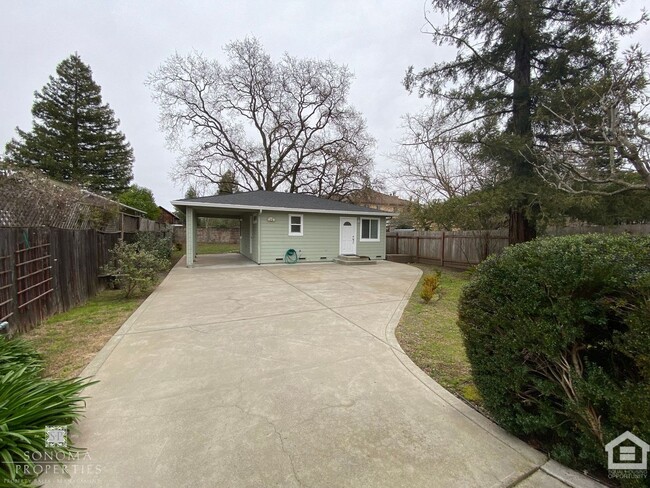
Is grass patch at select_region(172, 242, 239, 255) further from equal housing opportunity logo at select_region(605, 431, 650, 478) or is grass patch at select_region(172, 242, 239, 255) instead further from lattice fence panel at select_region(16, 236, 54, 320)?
equal housing opportunity logo at select_region(605, 431, 650, 478)

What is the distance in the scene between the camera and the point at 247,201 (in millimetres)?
11812

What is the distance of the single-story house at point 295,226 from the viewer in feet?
36.9

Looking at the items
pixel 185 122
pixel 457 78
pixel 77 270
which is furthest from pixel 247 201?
pixel 185 122

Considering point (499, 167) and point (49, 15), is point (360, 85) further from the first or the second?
point (49, 15)

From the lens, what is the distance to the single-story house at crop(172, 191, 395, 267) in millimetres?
11258

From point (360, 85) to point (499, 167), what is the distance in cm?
1413

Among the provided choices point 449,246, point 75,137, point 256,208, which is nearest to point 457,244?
point 449,246

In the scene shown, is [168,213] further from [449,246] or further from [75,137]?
[449,246]

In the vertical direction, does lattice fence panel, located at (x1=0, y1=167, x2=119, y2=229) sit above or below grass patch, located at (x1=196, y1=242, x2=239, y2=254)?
above

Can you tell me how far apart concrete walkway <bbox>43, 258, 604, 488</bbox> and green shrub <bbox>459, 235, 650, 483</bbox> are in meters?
0.28

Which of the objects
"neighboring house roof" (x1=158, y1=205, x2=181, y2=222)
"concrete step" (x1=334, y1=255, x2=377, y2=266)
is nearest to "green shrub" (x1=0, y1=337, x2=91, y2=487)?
"concrete step" (x1=334, y1=255, x2=377, y2=266)

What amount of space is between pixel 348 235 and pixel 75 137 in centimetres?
2765

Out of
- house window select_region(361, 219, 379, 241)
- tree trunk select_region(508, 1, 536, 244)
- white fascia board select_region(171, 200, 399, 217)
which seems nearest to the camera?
tree trunk select_region(508, 1, 536, 244)

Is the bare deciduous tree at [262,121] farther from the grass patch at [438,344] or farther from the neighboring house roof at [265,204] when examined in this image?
the grass patch at [438,344]
